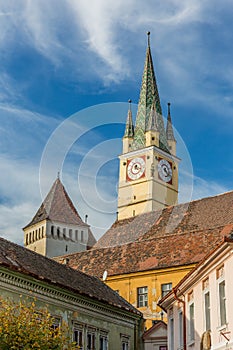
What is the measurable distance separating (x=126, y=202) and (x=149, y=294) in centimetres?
4452

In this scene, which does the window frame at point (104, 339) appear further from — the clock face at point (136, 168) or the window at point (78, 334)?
the clock face at point (136, 168)

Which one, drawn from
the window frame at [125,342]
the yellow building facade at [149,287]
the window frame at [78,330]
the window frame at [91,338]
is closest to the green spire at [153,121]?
the yellow building facade at [149,287]

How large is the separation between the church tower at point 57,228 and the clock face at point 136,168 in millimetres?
9949

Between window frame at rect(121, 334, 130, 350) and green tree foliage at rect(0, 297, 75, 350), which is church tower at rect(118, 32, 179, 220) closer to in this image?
window frame at rect(121, 334, 130, 350)

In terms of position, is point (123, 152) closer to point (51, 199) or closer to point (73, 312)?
point (51, 199)

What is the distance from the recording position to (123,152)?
93875mm

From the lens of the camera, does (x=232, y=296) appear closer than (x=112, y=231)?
Yes

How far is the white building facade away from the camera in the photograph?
17953 mm

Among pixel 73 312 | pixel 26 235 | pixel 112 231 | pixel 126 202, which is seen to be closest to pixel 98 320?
pixel 73 312

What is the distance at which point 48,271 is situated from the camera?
91.1ft

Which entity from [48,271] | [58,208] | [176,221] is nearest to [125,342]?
[48,271]

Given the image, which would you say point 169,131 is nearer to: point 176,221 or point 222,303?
point 176,221

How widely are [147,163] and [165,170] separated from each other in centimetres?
355

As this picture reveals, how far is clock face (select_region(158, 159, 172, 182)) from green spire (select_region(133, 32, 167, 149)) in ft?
13.9
